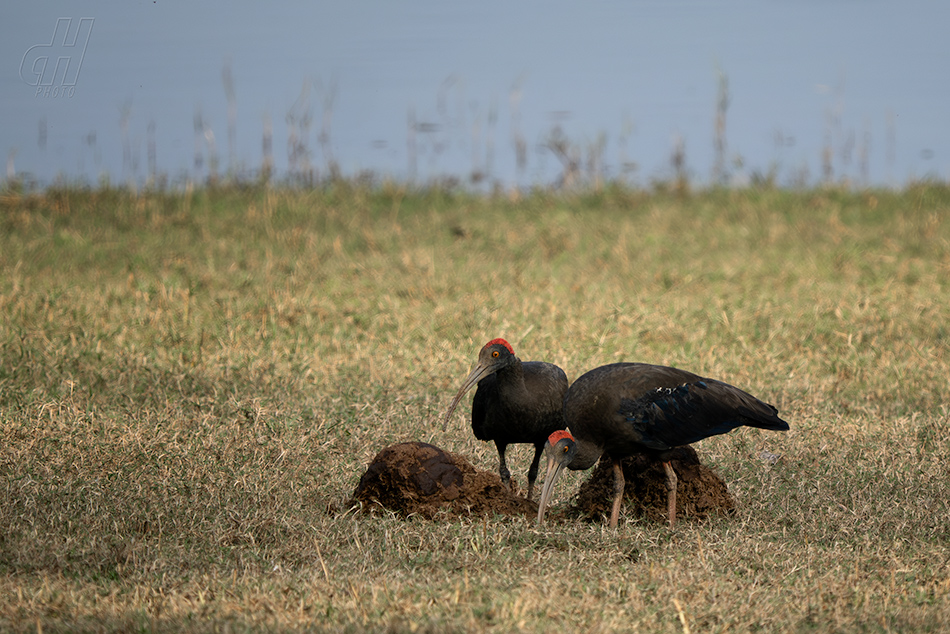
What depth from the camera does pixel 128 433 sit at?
5637 mm

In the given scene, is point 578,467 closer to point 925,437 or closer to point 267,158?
point 925,437

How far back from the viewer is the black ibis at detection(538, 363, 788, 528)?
182 inches

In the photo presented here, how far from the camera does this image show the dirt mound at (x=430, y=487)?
4672 mm

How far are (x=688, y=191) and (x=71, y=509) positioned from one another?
40.3 feet

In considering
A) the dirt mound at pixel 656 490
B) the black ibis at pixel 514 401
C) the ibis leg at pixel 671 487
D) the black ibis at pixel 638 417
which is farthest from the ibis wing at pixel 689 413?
the black ibis at pixel 514 401

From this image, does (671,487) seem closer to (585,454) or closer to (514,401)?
(585,454)

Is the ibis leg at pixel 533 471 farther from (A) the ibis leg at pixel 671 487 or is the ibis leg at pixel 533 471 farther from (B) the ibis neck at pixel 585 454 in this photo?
(A) the ibis leg at pixel 671 487

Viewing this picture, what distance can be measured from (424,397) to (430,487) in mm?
2189

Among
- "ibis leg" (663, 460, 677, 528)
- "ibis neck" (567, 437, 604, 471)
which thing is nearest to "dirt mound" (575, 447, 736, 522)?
"ibis leg" (663, 460, 677, 528)

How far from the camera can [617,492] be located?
4750 mm

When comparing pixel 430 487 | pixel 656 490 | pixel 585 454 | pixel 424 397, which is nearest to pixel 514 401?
pixel 585 454

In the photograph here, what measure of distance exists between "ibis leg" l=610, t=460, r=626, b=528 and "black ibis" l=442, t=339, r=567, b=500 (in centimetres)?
49

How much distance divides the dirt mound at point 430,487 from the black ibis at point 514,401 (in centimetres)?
39

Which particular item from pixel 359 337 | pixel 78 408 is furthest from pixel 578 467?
pixel 359 337
